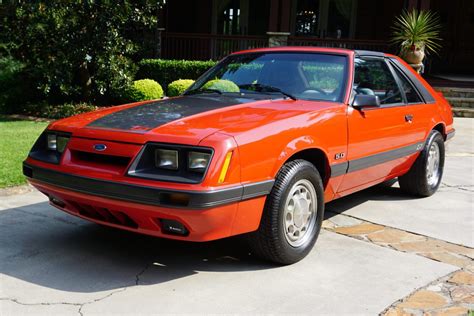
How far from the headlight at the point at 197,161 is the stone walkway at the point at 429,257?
1.35 meters

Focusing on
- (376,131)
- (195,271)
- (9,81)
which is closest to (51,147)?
(195,271)

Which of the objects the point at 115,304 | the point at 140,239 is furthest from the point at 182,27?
the point at 115,304

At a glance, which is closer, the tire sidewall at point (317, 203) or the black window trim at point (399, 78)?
the tire sidewall at point (317, 203)

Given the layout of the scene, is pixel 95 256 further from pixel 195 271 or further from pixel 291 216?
pixel 291 216

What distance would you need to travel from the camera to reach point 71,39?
12.0 meters

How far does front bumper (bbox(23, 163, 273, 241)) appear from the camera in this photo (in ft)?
10.6

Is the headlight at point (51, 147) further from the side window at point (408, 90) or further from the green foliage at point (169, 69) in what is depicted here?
the green foliage at point (169, 69)

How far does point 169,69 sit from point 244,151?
36.6ft

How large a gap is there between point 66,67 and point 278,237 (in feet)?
31.7

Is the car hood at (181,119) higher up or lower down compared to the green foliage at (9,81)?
higher up

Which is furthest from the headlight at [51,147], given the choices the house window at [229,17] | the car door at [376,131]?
the house window at [229,17]

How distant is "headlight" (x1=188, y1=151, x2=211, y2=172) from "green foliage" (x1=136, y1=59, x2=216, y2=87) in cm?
1074

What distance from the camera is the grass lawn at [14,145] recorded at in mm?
6113

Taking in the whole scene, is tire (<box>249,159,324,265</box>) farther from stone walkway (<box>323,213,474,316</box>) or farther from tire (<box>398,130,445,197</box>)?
tire (<box>398,130,445,197</box>)
